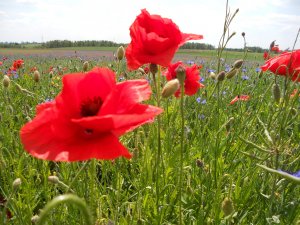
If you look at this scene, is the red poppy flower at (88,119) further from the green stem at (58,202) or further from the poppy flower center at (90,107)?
the green stem at (58,202)

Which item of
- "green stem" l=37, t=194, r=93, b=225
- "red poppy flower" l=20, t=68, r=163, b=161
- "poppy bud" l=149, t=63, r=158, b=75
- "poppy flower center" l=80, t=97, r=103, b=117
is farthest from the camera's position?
"poppy bud" l=149, t=63, r=158, b=75

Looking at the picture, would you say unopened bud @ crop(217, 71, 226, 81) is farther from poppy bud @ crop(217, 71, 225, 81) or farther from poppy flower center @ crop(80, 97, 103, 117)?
poppy flower center @ crop(80, 97, 103, 117)

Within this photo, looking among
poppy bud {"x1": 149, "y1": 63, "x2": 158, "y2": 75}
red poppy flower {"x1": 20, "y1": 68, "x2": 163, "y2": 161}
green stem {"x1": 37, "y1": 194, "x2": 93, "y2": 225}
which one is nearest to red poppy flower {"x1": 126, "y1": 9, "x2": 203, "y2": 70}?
poppy bud {"x1": 149, "y1": 63, "x2": 158, "y2": 75}

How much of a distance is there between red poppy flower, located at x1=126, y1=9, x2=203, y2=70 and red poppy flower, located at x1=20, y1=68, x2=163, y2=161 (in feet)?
1.02

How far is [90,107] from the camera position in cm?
81

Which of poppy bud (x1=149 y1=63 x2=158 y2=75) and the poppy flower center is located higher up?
poppy bud (x1=149 y1=63 x2=158 y2=75)

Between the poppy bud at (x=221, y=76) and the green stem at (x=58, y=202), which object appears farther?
the poppy bud at (x=221, y=76)

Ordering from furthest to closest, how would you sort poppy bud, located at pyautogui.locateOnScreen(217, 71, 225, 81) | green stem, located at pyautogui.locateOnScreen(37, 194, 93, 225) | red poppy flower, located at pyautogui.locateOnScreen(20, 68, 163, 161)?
poppy bud, located at pyautogui.locateOnScreen(217, 71, 225, 81) < red poppy flower, located at pyautogui.locateOnScreen(20, 68, 163, 161) < green stem, located at pyautogui.locateOnScreen(37, 194, 93, 225)

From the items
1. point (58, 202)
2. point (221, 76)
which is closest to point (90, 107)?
point (58, 202)

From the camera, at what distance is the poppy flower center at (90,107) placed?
800 millimetres

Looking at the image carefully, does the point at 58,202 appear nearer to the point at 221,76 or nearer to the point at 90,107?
the point at 90,107

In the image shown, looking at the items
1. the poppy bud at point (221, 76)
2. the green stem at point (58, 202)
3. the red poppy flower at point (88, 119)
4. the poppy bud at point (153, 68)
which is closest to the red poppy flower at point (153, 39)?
the poppy bud at point (153, 68)

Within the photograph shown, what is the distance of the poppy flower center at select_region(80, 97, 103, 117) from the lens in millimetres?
800

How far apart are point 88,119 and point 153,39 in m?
0.55
